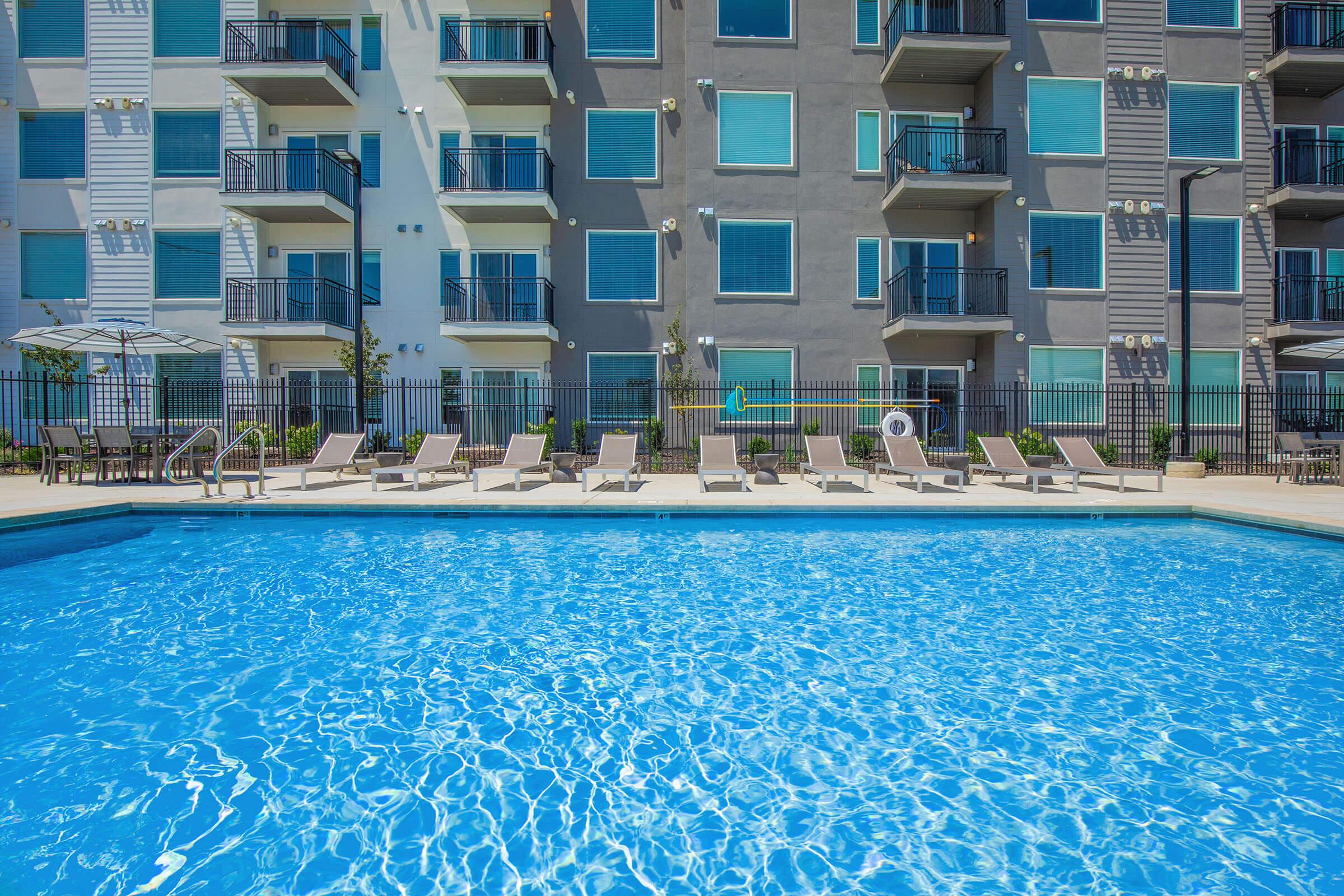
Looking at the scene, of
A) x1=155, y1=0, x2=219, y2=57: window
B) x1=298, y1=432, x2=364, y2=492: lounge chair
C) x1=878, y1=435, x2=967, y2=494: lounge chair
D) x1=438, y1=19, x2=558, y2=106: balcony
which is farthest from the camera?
x1=155, y1=0, x2=219, y2=57: window

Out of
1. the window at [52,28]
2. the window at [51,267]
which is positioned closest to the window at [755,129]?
the window at [51,267]

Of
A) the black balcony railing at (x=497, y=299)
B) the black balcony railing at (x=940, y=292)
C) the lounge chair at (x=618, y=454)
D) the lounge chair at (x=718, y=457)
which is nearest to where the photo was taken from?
the lounge chair at (x=718, y=457)

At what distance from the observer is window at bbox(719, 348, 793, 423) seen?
52.0 ft

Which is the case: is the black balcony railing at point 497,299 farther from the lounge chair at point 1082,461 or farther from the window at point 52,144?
the lounge chair at point 1082,461

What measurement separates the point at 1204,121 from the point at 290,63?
72.5 ft

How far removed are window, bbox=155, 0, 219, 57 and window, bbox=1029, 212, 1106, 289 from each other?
21.1 metres

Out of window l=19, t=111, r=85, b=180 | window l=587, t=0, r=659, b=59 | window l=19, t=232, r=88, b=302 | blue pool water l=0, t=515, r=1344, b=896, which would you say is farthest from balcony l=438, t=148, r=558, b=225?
blue pool water l=0, t=515, r=1344, b=896

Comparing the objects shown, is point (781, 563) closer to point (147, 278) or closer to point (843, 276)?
point (843, 276)

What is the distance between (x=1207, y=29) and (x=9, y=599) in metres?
24.2

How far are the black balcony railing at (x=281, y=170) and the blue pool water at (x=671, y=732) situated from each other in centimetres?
1351

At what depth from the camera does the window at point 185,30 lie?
16.8 m

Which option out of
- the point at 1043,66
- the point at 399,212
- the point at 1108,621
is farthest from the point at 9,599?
the point at 1043,66

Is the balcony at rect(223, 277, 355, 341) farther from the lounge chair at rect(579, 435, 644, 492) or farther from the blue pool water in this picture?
the blue pool water

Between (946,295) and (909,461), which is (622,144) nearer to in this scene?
(946,295)
